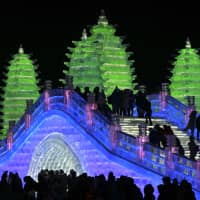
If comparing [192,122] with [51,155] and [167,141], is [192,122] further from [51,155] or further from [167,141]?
[51,155]

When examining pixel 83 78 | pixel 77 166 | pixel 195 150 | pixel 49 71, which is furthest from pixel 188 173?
pixel 49 71

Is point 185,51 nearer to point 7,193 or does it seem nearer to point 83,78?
point 83,78

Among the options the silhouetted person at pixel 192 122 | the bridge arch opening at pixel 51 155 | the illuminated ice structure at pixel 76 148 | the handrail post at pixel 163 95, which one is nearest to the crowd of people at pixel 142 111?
the silhouetted person at pixel 192 122

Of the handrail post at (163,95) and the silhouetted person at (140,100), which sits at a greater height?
the handrail post at (163,95)

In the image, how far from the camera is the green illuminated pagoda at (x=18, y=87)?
237 ft

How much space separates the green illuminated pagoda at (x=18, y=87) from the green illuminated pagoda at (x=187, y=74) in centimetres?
825

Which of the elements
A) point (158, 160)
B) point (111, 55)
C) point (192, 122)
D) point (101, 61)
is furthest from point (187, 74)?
point (158, 160)

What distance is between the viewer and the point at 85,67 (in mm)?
67250

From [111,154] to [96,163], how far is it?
1.24 m

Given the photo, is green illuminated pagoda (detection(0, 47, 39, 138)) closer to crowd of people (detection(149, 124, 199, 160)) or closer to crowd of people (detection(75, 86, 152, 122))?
crowd of people (detection(75, 86, 152, 122))

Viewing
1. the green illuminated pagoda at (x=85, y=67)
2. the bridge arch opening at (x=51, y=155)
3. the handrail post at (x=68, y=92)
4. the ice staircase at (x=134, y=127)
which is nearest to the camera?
the ice staircase at (x=134, y=127)

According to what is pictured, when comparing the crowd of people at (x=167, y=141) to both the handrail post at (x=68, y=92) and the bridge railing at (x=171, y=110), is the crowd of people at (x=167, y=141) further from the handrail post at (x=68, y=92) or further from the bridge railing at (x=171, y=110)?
the handrail post at (x=68, y=92)

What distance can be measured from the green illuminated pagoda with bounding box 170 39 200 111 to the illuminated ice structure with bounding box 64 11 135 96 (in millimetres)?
2421

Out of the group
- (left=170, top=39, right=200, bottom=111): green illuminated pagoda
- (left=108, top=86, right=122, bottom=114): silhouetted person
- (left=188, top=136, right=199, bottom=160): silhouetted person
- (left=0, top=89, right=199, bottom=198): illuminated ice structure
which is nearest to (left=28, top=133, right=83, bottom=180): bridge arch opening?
(left=0, top=89, right=199, bottom=198): illuminated ice structure
